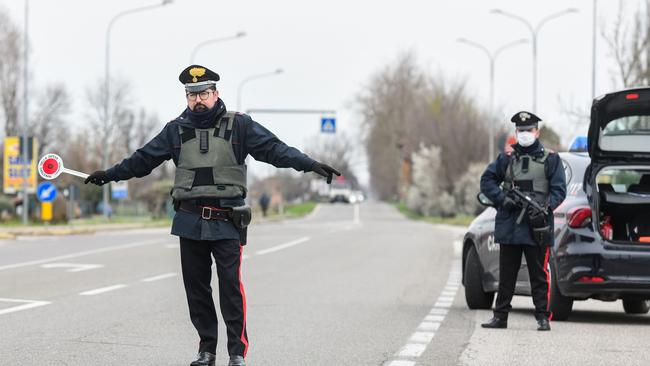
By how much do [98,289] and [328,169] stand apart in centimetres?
783

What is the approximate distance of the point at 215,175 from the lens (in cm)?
786

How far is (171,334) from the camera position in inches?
408

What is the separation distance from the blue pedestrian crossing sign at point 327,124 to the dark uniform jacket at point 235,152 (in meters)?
56.0

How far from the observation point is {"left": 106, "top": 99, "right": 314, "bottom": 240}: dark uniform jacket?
788 centimetres

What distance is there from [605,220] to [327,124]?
5269 cm

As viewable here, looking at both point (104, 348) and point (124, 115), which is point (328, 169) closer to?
point (104, 348)

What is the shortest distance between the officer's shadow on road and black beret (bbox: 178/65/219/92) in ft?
17.9

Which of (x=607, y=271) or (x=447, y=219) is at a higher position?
(x=607, y=271)

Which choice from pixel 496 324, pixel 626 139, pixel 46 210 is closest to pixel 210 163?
pixel 496 324

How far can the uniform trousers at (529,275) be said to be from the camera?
11258mm

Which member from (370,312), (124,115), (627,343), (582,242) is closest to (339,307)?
(370,312)

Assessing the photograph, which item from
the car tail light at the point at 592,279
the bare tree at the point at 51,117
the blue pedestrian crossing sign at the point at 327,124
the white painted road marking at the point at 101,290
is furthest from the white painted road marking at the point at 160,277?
the bare tree at the point at 51,117

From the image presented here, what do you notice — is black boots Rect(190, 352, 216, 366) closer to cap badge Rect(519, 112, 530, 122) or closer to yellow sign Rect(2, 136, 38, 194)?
cap badge Rect(519, 112, 530, 122)

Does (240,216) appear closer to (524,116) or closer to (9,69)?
(524,116)
